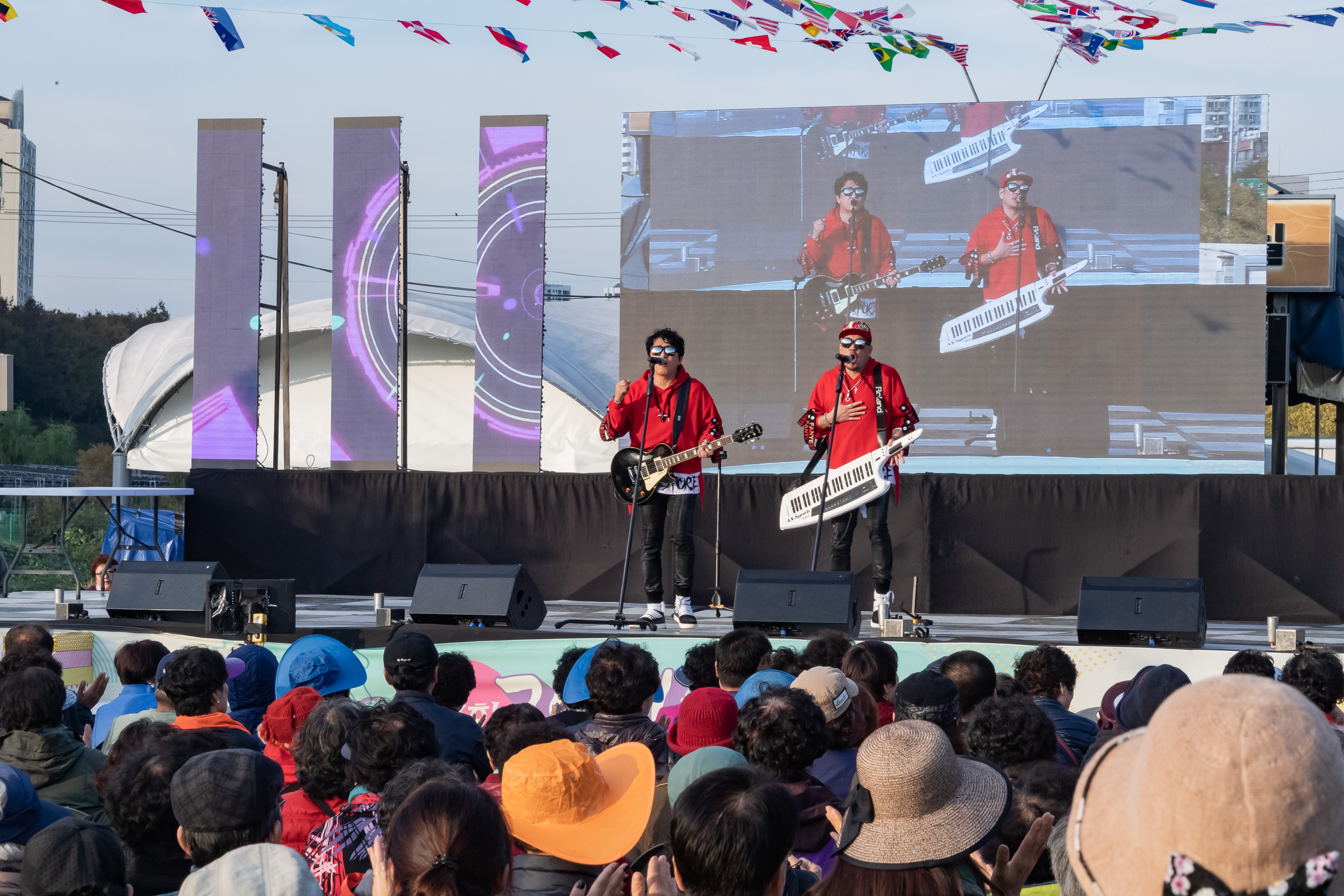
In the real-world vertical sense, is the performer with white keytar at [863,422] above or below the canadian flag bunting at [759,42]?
below

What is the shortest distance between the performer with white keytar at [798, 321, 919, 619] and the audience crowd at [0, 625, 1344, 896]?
280 centimetres

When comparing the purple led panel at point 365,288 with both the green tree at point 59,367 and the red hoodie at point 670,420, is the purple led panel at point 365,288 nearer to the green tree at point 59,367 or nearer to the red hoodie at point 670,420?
the red hoodie at point 670,420

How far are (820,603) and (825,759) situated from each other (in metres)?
2.98

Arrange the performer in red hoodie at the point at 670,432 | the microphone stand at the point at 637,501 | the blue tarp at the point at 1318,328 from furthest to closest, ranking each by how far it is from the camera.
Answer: the blue tarp at the point at 1318,328
the performer in red hoodie at the point at 670,432
the microphone stand at the point at 637,501

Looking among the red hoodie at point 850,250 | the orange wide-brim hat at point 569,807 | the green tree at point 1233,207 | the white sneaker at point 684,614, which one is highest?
the green tree at point 1233,207

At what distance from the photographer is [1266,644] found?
6.50m

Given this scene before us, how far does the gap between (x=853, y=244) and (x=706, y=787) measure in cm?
898

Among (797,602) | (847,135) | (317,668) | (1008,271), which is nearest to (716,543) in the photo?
(797,602)

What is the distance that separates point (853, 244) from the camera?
1034 centimetres

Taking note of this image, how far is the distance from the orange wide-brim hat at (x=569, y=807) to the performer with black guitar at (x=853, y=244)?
8.51 meters

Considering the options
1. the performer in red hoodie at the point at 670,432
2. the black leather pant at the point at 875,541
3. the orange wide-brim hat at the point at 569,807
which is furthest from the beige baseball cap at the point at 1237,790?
the performer in red hoodie at the point at 670,432

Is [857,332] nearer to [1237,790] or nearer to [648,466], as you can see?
[648,466]

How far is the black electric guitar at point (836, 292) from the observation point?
406 inches

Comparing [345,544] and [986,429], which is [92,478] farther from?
[986,429]
